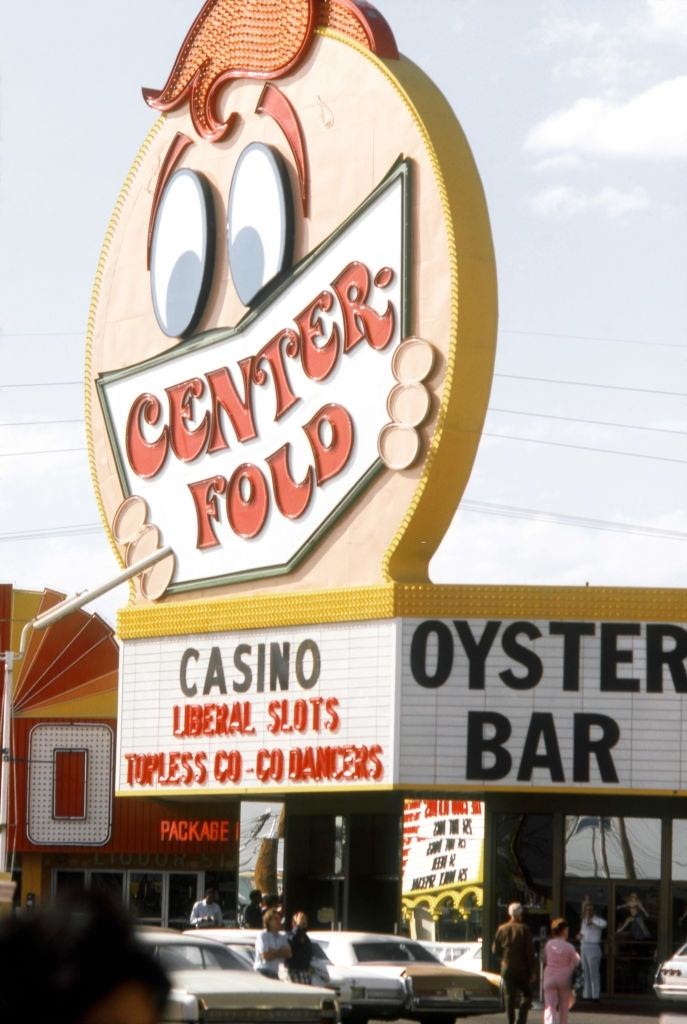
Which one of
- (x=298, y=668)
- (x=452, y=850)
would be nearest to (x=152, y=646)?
(x=298, y=668)

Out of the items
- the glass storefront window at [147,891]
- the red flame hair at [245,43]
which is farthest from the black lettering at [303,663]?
the glass storefront window at [147,891]

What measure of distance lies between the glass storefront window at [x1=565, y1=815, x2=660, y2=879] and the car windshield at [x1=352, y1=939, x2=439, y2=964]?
19.4ft

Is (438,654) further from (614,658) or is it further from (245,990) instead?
(245,990)

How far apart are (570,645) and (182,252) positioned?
10.4 meters

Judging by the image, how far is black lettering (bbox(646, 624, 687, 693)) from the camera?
27.1m

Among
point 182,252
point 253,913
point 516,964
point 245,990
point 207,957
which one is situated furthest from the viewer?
point 182,252

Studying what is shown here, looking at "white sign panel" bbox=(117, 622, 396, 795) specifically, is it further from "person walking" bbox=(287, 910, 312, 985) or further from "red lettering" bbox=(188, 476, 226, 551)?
"person walking" bbox=(287, 910, 312, 985)

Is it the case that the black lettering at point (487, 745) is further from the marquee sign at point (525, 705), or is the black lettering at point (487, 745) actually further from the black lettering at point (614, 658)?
the black lettering at point (614, 658)

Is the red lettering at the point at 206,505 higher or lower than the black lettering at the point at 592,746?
higher

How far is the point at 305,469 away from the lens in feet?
96.3

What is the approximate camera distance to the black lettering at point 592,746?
2714 centimetres

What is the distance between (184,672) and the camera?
1231 inches

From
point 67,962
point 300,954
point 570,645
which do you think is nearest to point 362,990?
point 300,954

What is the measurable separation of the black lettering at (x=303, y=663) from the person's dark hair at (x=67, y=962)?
2690 cm
